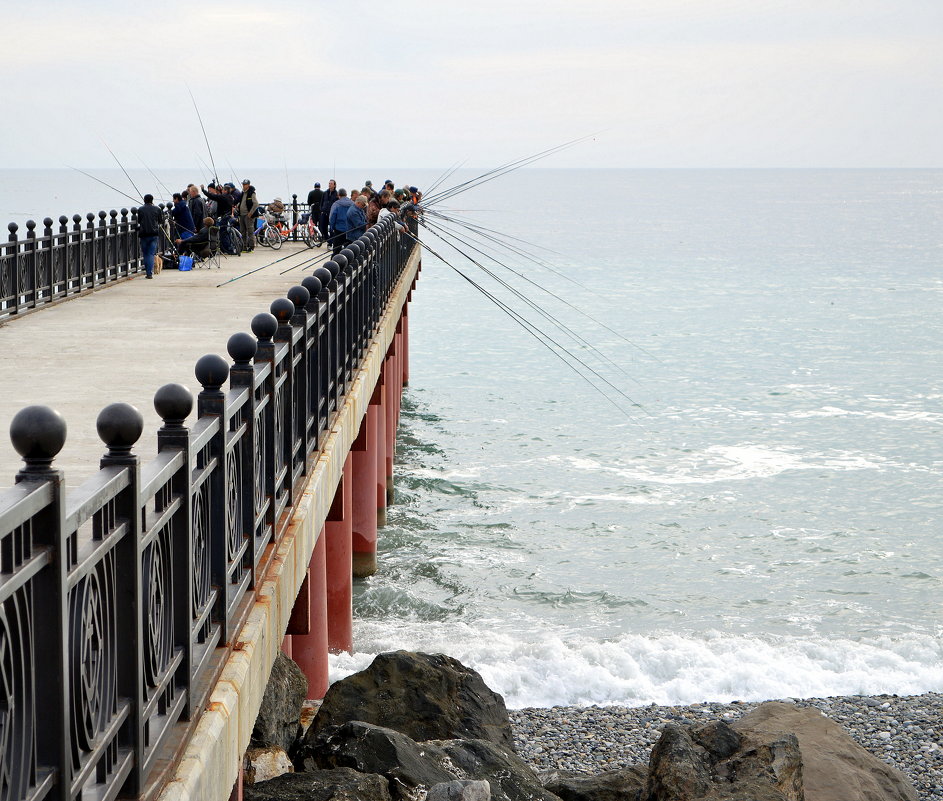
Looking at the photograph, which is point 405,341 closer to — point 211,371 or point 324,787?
point 324,787

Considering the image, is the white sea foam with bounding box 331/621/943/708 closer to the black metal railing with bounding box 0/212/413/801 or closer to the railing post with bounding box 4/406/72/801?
the black metal railing with bounding box 0/212/413/801

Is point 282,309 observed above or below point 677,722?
above

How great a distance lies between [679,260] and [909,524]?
69127mm

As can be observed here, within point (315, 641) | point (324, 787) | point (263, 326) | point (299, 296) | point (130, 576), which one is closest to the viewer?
point (130, 576)

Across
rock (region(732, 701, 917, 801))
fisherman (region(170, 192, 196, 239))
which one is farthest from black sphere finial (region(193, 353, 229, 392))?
fisherman (region(170, 192, 196, 239))

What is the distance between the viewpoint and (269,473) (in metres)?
6.40

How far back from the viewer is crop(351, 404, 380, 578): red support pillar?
17.5m

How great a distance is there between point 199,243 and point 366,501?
10.1 m

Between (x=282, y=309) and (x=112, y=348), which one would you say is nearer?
(x=282, y=309)

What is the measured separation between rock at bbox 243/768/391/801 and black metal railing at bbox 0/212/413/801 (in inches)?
53.9

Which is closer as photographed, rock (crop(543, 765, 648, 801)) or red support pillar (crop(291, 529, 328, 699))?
rock (crop(543, 765, 648, 801))

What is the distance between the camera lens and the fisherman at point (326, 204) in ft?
89.2

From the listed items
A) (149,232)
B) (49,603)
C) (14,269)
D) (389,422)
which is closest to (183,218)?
(149,232)

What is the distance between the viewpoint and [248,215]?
30.4 metres
